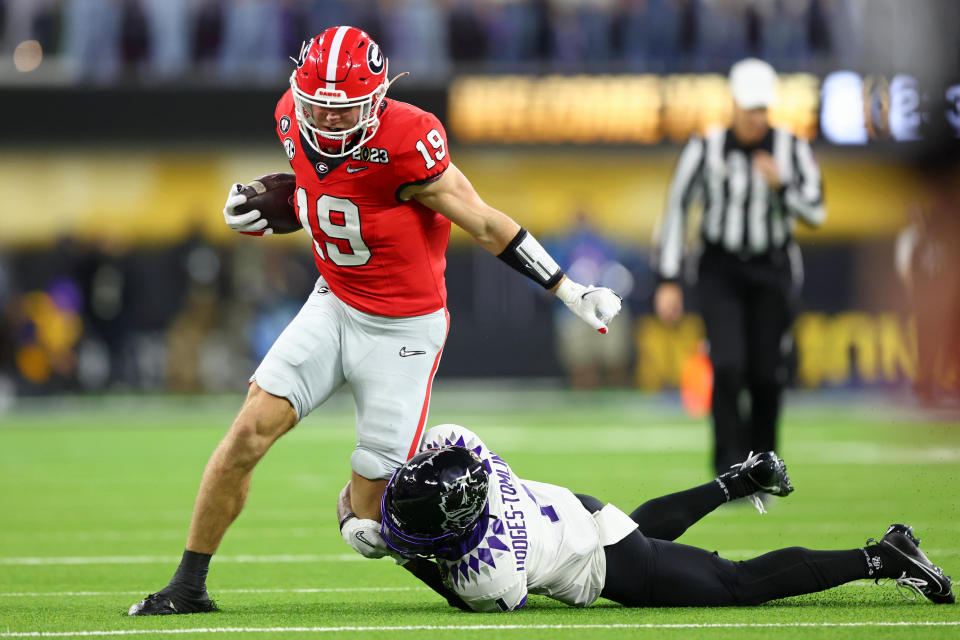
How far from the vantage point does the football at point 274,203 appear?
434 centimetres

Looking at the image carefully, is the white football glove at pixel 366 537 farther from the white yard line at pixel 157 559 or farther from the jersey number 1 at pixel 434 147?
the white yard line at pixel 157 559

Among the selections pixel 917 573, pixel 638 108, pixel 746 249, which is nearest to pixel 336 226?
pixel 917 573

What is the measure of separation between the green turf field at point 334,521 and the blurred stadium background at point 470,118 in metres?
1.73

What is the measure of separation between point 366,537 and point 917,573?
149cm

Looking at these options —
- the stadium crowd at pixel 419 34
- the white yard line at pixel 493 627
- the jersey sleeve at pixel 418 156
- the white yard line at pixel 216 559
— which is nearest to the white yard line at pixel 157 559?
the white yard line at pixel 216 559

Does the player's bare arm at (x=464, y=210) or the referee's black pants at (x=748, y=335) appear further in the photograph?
the referee's black pants at (x=748, y=335)

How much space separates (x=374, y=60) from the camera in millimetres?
4023

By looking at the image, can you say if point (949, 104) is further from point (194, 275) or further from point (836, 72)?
point (194, 275)

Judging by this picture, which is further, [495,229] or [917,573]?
[495,229]

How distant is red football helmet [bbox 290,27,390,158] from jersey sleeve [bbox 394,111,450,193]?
103 millimetres

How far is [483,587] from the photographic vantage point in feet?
11.9

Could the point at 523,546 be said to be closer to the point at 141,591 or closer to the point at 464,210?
the point at 464,210

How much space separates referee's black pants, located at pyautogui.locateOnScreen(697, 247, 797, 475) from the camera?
242 inches

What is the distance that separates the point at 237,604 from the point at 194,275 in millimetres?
11505
